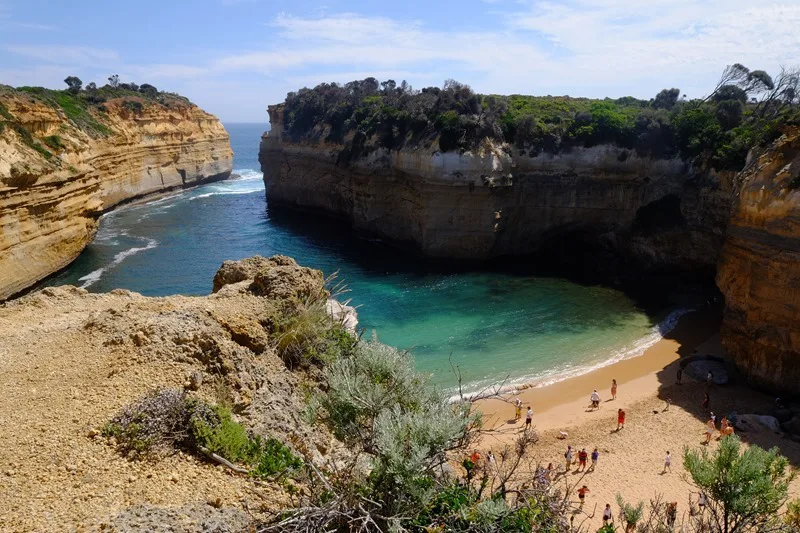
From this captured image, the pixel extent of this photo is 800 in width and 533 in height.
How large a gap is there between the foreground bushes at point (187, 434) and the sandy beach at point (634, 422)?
24.2 ft

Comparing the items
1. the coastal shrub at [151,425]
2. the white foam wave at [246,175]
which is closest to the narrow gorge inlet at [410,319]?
the coastal shrub at [151,425]

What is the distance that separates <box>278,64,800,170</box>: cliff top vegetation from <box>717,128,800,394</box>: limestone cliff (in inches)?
294

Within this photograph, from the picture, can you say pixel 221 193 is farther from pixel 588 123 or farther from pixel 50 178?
pixel 588 123

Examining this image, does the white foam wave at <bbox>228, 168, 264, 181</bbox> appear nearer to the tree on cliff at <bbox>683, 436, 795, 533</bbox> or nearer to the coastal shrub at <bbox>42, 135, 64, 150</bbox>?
the coastal shrub at <bbox>42, 135, 64, 150</bbox>

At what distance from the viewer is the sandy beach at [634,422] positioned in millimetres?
15619

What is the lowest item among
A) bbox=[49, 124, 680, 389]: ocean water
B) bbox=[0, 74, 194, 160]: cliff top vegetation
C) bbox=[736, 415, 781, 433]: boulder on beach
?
bbox=[736, 415, 781, 433]: boulder on beach

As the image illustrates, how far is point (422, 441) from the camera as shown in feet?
23.9

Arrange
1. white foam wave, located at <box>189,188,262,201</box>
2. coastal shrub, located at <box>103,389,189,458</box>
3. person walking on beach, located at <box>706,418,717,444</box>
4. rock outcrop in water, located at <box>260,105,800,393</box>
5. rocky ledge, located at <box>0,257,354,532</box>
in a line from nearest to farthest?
rocky ledge, located at <box>0,257,354,532</box>, coastal shrub, located at <box>103,389,189,458</box>, person walking on beach, located at <box>706,418,717,444</box>, rock outcrop in water, located at <box>260,105,800,393</box>, white foam wave, located at <box>189,188,262,201</box>

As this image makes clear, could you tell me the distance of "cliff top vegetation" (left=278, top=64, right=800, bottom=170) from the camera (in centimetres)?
3144

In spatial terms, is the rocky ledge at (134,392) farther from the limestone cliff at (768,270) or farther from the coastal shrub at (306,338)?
the limestone cliff at (768,270)

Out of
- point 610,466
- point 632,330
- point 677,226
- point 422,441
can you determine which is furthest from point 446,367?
point 677,226

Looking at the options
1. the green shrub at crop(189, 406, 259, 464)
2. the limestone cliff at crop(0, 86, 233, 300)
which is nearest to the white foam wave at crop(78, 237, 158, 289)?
the limestone cliff at crop(0, 86, 233, 300)

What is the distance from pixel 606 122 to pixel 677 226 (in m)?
8.08

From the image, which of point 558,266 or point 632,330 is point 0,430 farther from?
point 558,266
